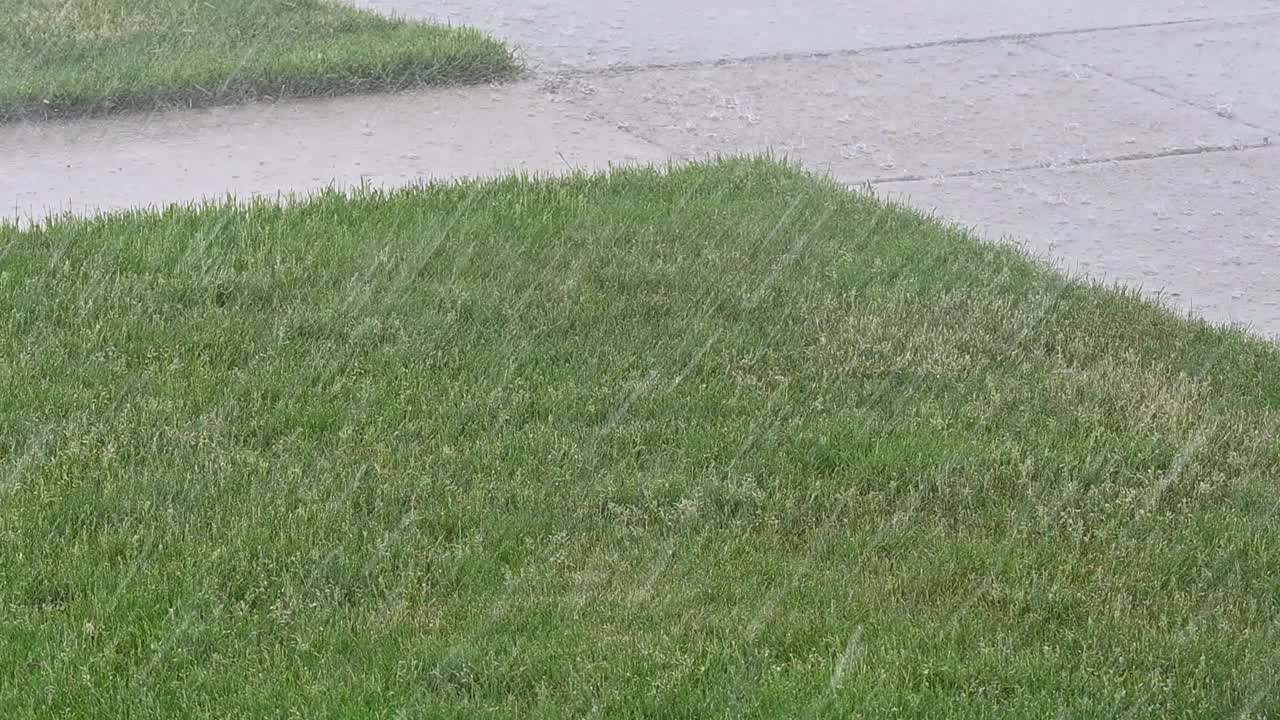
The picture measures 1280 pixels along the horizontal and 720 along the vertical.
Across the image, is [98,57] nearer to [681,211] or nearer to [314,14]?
[314,14]

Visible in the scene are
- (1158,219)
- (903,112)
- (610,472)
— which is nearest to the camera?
(610,472)

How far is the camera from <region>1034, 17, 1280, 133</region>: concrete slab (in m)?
9.02

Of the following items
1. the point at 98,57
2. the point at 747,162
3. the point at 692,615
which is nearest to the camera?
the point at 692,615

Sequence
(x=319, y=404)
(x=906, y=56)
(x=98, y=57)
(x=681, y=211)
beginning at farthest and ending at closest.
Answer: (x=906, y=56) → (x=98, y=57) → (x=681, y=211) → (x=319, y=404)

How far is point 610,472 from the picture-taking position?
462 centimetres

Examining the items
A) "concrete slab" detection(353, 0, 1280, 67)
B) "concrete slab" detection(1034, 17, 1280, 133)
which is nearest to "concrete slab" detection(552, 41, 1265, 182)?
"concrete slab" detection(1034, 17, 1280, 133)

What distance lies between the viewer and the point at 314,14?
32.1 ft

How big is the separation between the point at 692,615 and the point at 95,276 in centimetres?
286

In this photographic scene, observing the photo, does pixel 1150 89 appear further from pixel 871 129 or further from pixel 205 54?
pixel 205 54

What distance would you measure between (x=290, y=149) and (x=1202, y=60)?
5.40 m

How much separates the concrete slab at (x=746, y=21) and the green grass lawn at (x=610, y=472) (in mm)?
3347

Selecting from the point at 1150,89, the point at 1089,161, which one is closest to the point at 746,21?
the point at 1150,89

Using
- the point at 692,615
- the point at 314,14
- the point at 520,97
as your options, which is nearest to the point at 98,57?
the point at 314,14

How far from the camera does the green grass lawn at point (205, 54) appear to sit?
8125mm
